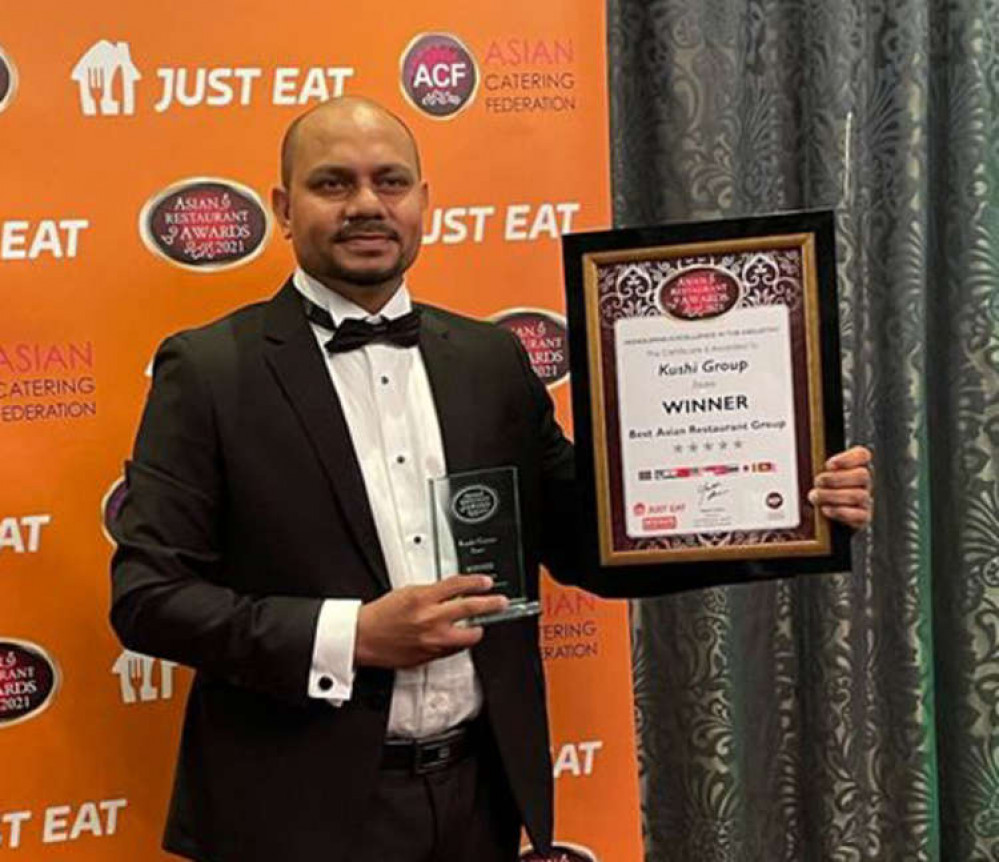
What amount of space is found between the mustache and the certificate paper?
1.11 ft

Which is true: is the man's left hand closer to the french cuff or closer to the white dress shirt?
the white dress shirt

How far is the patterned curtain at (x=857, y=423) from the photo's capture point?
2.17m

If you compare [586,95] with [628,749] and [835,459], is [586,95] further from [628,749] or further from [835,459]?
[628,749]

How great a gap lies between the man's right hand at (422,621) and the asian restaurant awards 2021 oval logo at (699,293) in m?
0.46

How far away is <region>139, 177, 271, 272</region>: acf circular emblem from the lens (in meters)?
1.86

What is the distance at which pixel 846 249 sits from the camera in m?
2.19

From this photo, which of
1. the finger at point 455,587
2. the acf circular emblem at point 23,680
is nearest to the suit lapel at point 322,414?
the finger at point 455,587

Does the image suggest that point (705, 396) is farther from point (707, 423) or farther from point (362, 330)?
point (362, 330)

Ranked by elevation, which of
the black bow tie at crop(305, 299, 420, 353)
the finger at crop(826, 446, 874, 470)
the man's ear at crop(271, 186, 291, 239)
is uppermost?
the man's ear at crop(271, 186, 291, 239)

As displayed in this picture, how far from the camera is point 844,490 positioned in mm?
1585

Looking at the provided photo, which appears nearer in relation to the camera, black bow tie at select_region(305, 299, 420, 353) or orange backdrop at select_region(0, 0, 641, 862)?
black bow tie at select_region(305, 299, 420, 353)

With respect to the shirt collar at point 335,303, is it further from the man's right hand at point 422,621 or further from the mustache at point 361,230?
the man's right hand at point 422,621

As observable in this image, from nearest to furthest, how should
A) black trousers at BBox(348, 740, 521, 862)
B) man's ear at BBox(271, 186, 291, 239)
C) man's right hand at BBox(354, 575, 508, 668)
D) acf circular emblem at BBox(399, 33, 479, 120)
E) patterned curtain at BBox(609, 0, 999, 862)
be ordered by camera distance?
man's right hand at BBox(354, 575, 508, 668), black trousers at BBox(348, 740, 521, 862), man's ear at BBox(271, 186, 291, 239), acf circular emblem at BBox(399, 33, 479, 120), patterned curtain at BBox(609, 0, 999, 862)
